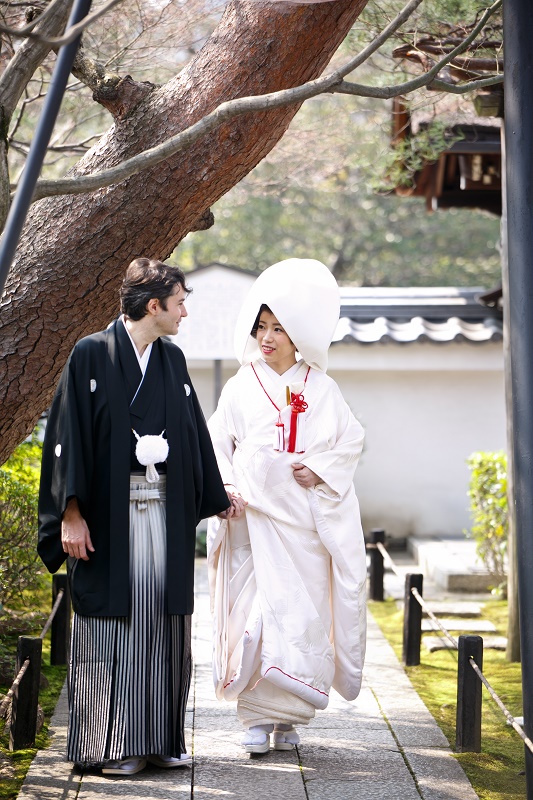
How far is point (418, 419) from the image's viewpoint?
12.1 metres

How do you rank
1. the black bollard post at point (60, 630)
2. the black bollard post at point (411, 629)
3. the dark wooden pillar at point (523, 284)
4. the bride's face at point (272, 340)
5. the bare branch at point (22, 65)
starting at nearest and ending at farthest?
the dark wooden pillar at point (523, 284) < the bare branch at point (22, 65) < the bride's face at point (272, 340) < the black bollard post at point (60, 630) < the black bollard post at point (411, 629)

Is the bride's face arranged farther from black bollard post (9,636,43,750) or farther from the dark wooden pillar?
→ black bollard post (9,636,43,750)

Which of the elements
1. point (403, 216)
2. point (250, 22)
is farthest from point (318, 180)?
point (403, 216)

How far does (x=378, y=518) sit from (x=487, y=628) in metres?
4.53

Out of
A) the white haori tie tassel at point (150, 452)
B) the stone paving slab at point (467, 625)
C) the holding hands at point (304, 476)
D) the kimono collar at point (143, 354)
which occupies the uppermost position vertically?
the kimono collar at point (143, 354)

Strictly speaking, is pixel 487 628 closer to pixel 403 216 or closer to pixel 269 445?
pixel 269 445

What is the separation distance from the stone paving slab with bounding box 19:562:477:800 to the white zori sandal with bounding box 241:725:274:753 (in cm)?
5

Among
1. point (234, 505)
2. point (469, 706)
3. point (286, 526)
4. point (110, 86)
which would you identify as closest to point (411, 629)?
point (469, 706)

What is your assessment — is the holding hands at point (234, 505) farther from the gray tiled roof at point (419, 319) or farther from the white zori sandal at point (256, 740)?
the gray tiled roof at point (419, 319)

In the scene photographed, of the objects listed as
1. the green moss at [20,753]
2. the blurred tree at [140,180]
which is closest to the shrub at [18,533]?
the green moss at [20,753]

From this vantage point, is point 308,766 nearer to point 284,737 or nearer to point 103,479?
point 284,737

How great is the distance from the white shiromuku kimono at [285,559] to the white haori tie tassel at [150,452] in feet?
1.94

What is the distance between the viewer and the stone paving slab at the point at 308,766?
13.3ft

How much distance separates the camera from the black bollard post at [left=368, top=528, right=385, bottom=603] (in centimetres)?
841
